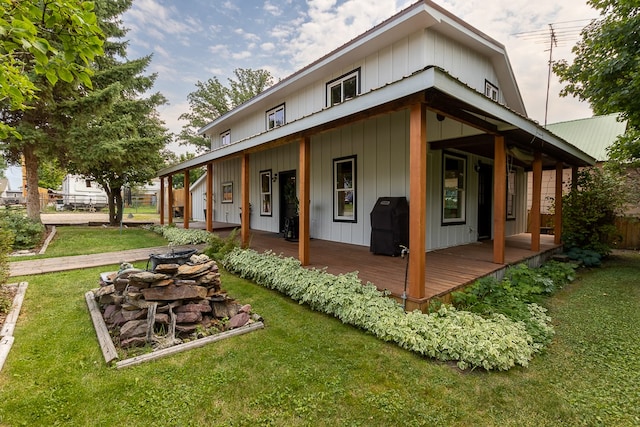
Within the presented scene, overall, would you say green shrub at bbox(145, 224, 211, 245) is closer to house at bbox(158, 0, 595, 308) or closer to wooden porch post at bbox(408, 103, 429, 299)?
house at bbox(158, 0, 595, 308)

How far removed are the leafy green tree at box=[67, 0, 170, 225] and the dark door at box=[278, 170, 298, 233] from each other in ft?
15.4

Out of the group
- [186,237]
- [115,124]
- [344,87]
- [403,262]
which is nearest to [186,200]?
[186,237]

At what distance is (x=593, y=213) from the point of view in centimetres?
734

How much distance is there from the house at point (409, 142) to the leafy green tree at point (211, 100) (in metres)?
16.6

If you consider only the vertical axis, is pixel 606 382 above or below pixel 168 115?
below

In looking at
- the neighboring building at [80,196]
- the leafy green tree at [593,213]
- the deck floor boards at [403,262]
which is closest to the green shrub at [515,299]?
the deck floor boards at [403,262]

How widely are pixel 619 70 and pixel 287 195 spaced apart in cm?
813

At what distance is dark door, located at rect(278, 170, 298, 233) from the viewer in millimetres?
8797

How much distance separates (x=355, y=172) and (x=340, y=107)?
11.0ft

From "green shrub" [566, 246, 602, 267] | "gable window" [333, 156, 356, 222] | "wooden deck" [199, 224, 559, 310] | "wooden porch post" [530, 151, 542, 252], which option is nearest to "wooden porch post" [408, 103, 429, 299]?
"wooden deck" [199, 224, 559, 310]

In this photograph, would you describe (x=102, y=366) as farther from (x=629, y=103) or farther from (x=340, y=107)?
(x=629, y=103)

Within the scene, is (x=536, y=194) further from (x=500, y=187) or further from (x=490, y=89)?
(x=490, y=89)

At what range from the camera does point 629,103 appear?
5.98 meters

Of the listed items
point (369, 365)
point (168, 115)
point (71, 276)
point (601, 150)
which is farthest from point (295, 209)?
point (168, 115)
